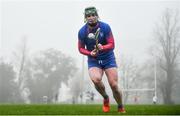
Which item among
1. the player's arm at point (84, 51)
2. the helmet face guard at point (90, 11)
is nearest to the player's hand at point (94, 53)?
the player's arm at point (84, 51)

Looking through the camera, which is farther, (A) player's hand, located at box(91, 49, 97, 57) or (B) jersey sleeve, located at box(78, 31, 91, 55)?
(B) jersey sleeve, located at box(78, 31, 91, 55)

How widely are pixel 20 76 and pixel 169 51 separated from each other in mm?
16400

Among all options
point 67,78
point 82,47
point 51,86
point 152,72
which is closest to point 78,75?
point 67,78

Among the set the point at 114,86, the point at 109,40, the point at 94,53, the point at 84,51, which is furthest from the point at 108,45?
the point at 114,86

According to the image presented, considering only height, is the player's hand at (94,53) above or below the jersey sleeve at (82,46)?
below

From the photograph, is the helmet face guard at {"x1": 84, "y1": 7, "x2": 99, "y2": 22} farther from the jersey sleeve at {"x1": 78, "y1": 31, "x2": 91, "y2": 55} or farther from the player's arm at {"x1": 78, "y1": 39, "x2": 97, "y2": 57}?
the player's arm at {"x1": 78, "y1": 39, "x2": 97, "y2": 57}

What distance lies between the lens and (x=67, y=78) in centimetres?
5197

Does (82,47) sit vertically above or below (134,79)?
above

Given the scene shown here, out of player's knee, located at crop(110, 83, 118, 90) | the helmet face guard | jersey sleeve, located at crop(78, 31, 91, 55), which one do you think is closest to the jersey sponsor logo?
jersey sleeve, located at crop(78, 31, 91, 55)

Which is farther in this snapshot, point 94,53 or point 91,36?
point 91,36

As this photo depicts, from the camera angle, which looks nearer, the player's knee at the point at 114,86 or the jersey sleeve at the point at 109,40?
the jersey sleeve at the point at 109,40

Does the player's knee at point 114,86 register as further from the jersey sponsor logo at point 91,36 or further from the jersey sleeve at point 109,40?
the jersey sponsor logo at point 91,36

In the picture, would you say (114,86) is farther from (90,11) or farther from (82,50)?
(90,11)

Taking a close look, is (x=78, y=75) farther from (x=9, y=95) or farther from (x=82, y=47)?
(x=82, y=47)
